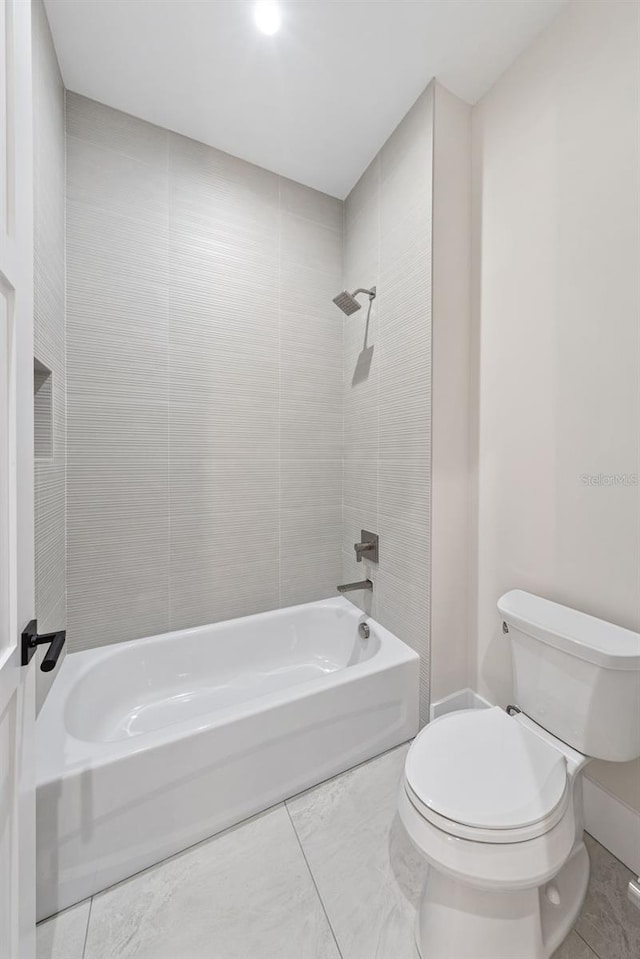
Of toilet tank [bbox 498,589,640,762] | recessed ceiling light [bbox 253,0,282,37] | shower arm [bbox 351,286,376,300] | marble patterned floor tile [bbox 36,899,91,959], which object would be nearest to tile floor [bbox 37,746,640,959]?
marble patterned floor tile [bbox 36,899,91,959]

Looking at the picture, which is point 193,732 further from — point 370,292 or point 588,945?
point 370,292

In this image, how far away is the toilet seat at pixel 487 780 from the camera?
81 centimetres

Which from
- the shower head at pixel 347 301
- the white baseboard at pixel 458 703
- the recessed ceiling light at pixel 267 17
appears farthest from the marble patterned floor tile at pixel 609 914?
the recessed ceiling light at pixel 267 17

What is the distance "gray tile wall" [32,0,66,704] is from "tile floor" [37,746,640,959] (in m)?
0.65

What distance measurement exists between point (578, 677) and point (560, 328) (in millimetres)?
1078

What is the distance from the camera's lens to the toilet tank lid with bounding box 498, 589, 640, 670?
957mm

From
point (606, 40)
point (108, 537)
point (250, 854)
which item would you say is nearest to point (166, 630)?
point (108, 537)

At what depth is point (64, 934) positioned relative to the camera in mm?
936

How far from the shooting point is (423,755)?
99 cm

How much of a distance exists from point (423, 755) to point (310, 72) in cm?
237

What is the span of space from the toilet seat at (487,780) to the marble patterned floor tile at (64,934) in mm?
906

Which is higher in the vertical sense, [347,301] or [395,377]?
→ [347,301]

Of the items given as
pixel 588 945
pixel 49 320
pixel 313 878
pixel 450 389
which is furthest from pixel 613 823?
pixel 49 320

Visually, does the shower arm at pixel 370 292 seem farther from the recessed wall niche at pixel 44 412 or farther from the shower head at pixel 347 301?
the recessed wall niche at pixel 44 412
